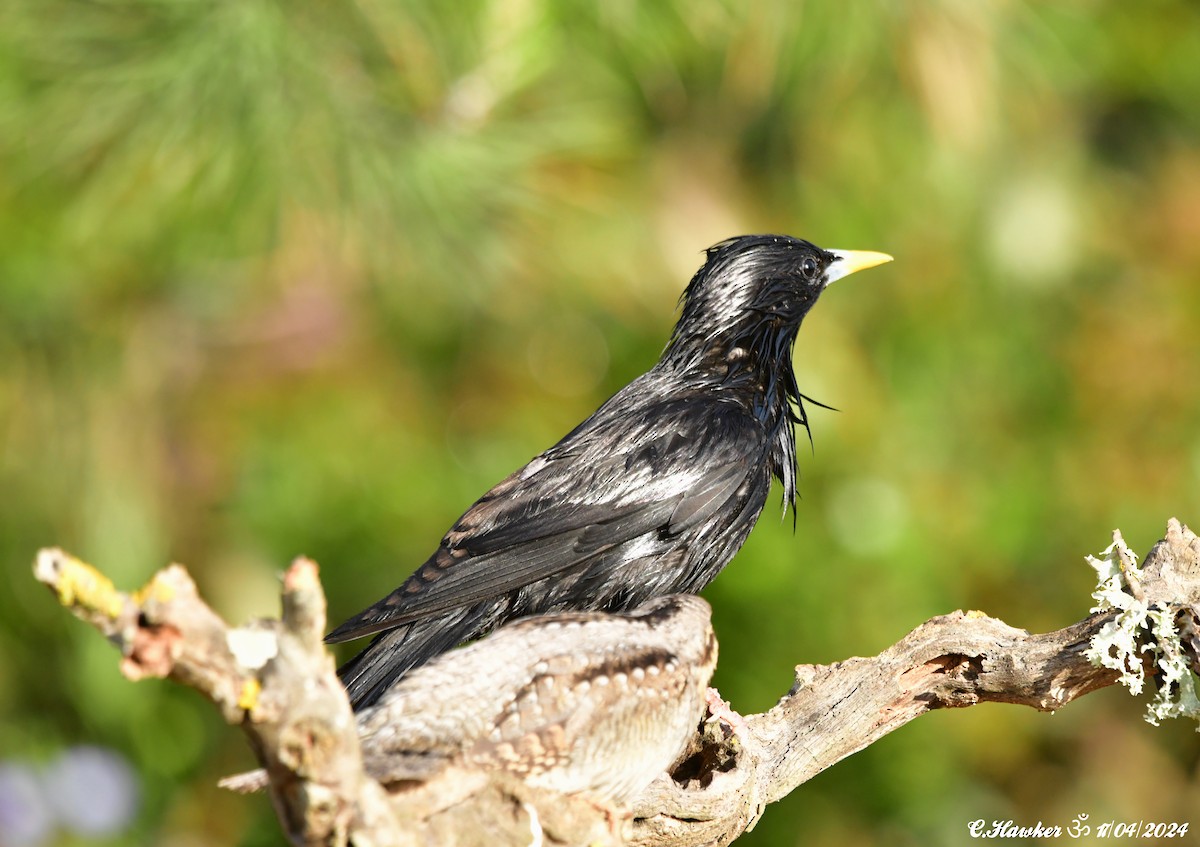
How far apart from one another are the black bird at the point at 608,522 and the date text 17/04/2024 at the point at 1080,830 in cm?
308

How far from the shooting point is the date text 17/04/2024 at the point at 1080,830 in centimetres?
599

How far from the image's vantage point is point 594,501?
10.9 ft

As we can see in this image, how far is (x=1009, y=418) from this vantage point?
7.15 m

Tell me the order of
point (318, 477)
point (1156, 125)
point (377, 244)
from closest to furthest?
point (377, 244) → point (318, 477) → point (1156, 125)

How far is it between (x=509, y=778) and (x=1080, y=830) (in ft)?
16.3

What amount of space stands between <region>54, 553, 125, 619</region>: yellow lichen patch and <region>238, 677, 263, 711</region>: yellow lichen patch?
0.24m

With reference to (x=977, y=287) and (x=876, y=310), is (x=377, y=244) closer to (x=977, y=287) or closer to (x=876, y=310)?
(x=876, y=310)

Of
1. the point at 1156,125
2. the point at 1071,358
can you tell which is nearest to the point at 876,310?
the point at 1071,358

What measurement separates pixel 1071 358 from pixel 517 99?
3.26 metres

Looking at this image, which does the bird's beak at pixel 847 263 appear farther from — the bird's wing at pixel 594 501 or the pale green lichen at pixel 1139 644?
the pale green lichen at pixel 1139 644

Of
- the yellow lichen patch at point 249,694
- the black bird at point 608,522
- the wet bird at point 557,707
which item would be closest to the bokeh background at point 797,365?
the black bird at point 608,522

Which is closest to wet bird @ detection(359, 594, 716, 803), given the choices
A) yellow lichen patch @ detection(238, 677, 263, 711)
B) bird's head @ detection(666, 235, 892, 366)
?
yellow lichen patch @ detection(238, 677, 263, 711)

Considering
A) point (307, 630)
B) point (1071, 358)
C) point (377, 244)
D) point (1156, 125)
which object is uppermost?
point (1156, 125)

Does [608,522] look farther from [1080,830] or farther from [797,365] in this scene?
[1080,830]
